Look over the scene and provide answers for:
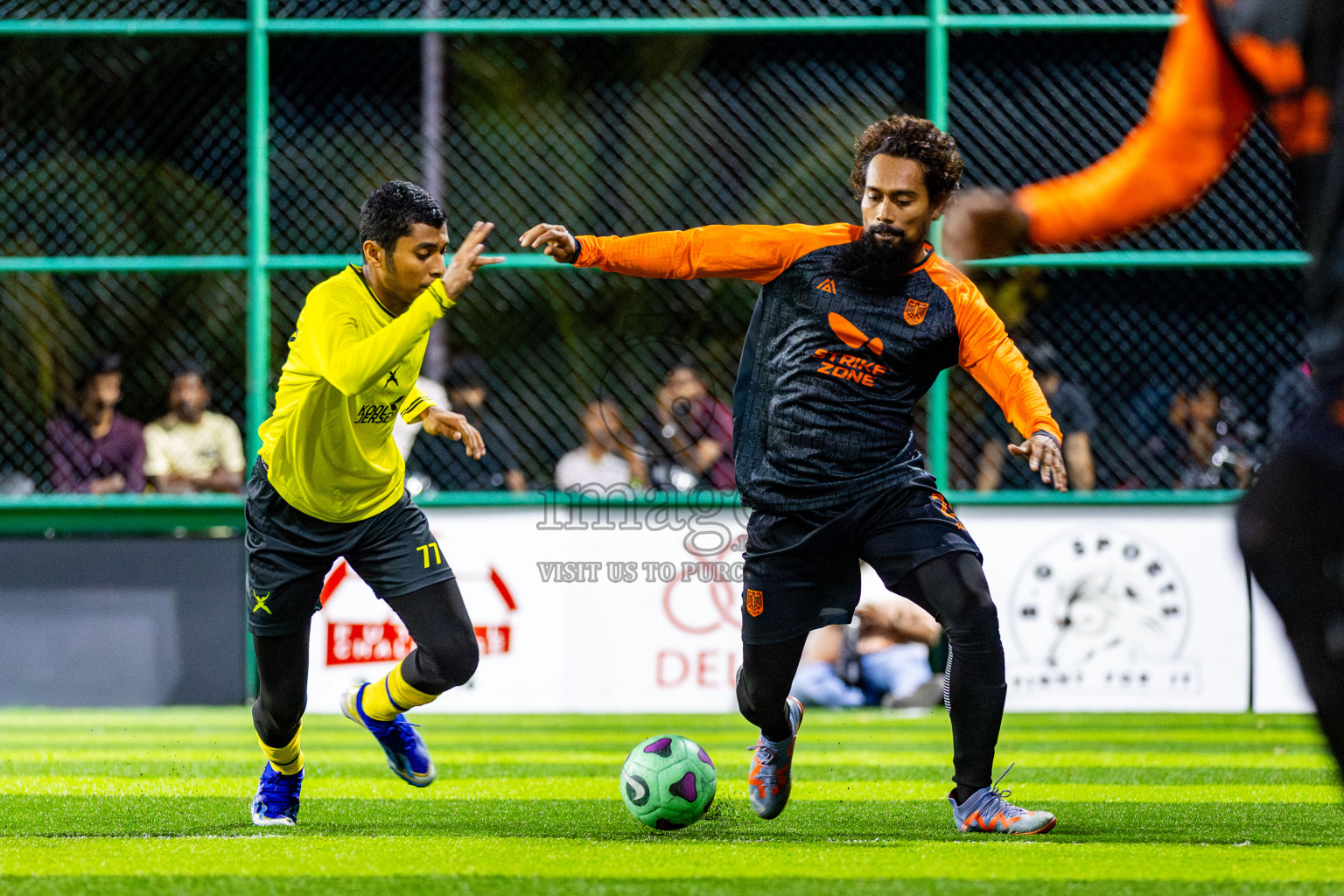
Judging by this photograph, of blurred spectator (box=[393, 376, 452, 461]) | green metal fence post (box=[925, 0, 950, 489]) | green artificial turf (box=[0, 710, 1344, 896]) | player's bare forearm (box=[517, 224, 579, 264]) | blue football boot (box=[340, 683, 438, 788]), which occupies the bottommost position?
green artificial turf (box=[0, 710, 1344, 896])

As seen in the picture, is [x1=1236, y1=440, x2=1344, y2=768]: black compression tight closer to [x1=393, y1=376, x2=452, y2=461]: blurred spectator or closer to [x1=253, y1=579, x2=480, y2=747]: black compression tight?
[x1=253, y1=579, x2=480, y2=747]: black compression tight

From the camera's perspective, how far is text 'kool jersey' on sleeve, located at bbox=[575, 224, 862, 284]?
4539 millimetres

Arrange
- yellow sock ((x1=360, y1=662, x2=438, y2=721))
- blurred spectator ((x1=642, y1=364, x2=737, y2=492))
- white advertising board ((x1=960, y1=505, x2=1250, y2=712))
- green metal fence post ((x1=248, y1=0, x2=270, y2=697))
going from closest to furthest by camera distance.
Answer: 1. yellow sock ((x1=360, y1=662, x2=438, y2=721))
2. white advertising board ((x1=960, y1=505, x2=1250, y2=712))
3. blurred spectator ((x1=642, y1=364, x2=737, y2=492))
4. green metal fence post ((x1=248, y1=0, x2=270, y2=697))

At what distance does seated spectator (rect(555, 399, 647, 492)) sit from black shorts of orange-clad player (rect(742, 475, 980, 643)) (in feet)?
16.0

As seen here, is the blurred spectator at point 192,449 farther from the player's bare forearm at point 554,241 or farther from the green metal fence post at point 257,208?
the player's bare forearm at point 554,241

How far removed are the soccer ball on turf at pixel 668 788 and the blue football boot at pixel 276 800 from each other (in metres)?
1.04

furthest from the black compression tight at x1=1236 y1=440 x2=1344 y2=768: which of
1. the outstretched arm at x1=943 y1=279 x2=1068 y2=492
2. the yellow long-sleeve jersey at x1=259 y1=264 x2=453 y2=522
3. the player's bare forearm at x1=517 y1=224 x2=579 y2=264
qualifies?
the yellow long-sleeve jersey at x1=259 y1=264 x2=453 y2=522

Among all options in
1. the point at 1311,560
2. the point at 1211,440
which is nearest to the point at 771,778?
the point at 1311,560

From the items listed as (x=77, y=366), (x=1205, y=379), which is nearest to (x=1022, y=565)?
(x=1205, y=379)

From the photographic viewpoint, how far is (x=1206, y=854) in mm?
4152

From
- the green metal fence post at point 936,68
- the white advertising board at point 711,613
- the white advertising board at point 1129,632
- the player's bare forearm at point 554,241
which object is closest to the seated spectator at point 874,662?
the white advertising board at point 711,613

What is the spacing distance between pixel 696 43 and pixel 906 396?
24.1 ft

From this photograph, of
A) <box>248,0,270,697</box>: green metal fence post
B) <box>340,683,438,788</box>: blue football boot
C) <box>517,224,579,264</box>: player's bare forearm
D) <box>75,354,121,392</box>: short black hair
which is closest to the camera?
<box>517,224,579,264</box>: player's bare forearm

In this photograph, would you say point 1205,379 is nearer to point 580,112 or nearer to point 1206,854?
point 580,112
